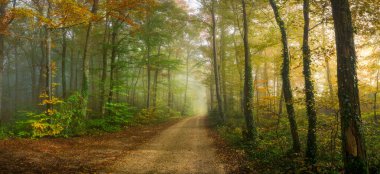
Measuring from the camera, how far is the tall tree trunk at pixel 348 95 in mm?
5906

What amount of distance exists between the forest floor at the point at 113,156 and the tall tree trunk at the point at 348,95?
3804mm

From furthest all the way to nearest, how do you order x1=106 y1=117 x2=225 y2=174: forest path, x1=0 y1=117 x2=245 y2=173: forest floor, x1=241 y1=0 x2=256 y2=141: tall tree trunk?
x1=241 y1=0 x2=256 y2=141: tall tree trunk
x1=106 y1=117 x2=225 y2=174: forest path
x1=0 y1=117 x2=245 y2=173: forest floor

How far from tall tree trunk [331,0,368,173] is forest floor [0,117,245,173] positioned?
3.80 meters

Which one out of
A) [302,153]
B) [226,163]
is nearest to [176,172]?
[226,163]

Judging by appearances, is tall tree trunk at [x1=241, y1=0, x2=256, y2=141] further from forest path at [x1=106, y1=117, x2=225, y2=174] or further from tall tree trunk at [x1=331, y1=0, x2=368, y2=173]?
tall tree trunk at [x1=331, y1=0, x2=368, y2=173]

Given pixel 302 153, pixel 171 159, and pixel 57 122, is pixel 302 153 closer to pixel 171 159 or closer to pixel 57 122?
pixel 171 159

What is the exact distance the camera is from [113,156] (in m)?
10.4

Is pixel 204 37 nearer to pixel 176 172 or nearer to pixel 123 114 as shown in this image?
pixel 123 114

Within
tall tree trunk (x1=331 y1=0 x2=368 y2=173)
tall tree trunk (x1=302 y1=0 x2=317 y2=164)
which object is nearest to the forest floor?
tall tree trunk (x1=302 y1=0 x2=317 y2=164)

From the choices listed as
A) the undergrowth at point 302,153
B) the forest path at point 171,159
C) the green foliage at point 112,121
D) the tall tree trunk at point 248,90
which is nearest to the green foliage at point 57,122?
the green foliage at point 112,121

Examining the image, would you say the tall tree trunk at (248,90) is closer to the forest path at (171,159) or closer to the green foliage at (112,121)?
the forest path at (171,159)

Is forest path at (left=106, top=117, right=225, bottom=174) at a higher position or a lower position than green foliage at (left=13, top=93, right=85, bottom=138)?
lower

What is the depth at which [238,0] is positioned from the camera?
693 inches

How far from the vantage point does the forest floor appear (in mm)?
8312
